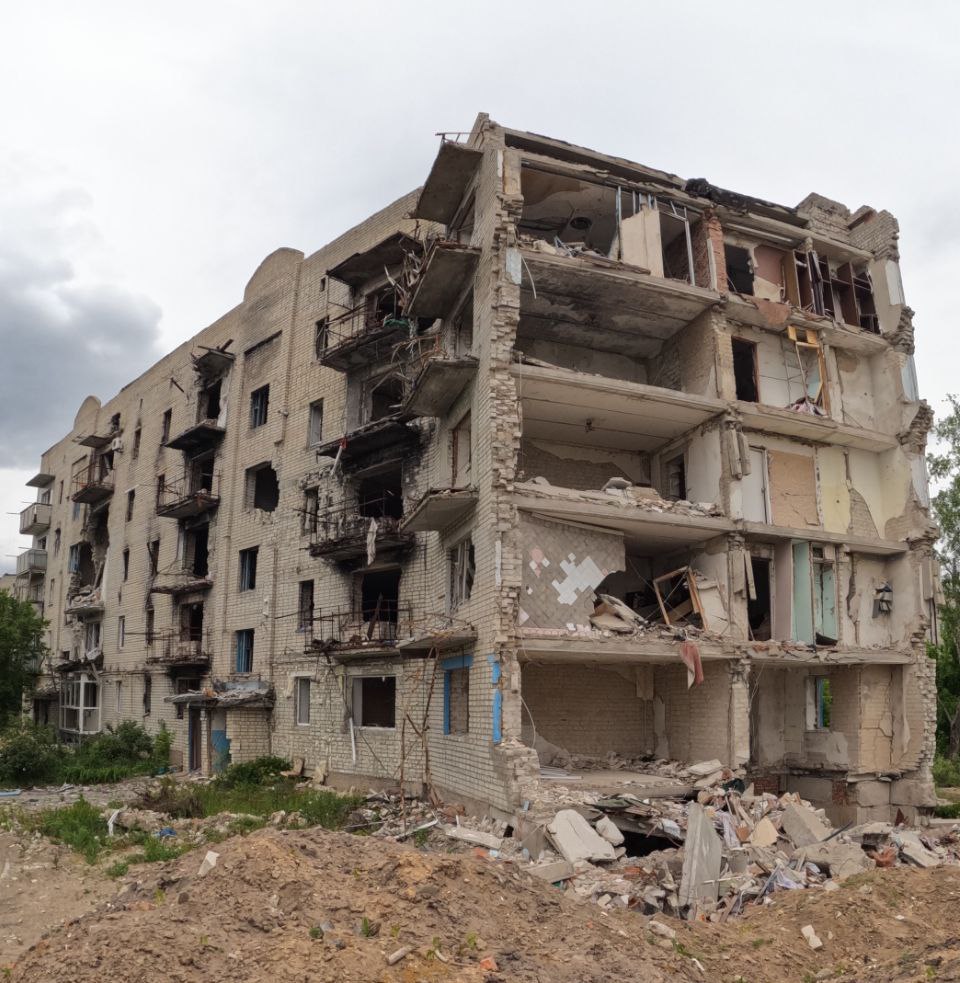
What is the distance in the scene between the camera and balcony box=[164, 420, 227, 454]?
2770 centimetres

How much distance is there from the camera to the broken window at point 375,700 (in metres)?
21.5

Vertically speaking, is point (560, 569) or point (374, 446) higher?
point (374, 446)

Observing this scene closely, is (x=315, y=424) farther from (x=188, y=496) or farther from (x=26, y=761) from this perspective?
(x=26, y=761)

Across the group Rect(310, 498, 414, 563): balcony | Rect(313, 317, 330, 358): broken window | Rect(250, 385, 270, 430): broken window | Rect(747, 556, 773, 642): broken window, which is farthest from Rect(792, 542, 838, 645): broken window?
Rect(250, 385, 270, 430): broken window

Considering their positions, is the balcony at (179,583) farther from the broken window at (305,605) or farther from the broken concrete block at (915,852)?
the broken concrete block at (915,852)

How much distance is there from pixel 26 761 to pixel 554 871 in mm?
18428

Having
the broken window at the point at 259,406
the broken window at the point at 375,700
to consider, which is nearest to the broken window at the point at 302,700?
the broken window at the point at 375,700

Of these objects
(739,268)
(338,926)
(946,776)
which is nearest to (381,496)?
(739,268)

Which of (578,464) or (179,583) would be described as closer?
(578,464)

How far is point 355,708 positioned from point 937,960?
15.8 m

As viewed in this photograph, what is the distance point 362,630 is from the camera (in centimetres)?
2102

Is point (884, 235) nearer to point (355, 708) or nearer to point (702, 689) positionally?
point (702, 689)

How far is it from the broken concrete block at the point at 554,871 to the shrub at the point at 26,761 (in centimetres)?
1801

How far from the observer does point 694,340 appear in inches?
727
